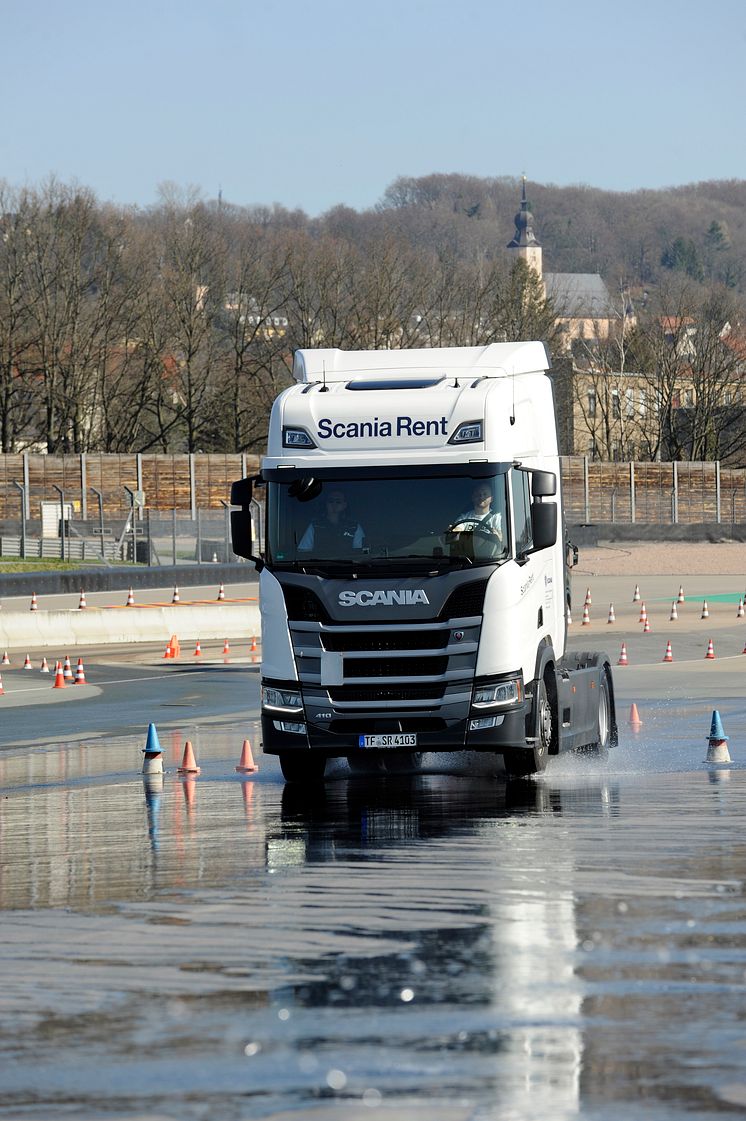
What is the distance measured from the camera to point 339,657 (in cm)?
1417

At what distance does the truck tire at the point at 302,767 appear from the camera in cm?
1527

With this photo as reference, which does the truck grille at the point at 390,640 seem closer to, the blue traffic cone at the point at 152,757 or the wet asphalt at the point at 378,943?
the wet asphalt at the point at 378,943

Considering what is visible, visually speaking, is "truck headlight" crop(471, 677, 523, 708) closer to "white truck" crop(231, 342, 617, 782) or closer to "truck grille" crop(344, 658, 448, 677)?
"white truck" crop(231, 342, 617, 782)

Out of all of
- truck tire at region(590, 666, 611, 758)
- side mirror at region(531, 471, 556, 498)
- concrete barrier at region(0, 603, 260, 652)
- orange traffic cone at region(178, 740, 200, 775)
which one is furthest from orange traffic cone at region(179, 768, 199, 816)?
concrete barrier at region(0, 603, 260, 652)

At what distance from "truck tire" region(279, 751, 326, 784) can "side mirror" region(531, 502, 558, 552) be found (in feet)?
8.17

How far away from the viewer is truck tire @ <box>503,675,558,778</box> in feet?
48.7

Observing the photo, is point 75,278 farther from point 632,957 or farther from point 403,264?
point 632,957

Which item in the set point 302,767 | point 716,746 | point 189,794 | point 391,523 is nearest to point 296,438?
point 391,523

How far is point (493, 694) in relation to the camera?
46.5ft

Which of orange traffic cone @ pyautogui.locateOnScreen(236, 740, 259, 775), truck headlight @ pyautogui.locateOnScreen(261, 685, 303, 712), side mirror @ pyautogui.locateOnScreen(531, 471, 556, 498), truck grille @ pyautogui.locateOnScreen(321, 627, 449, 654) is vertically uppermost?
side mirror @ pyautogui.locateOnScreen(531, 471, 556, 498)

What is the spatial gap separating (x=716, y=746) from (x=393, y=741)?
152 inches

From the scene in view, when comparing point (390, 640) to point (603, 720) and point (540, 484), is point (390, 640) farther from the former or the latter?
point (603, 720)

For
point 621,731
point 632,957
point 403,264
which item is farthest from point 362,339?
point 632,957

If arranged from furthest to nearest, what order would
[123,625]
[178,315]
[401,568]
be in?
[178,315] → [123,625] → [401,568]
